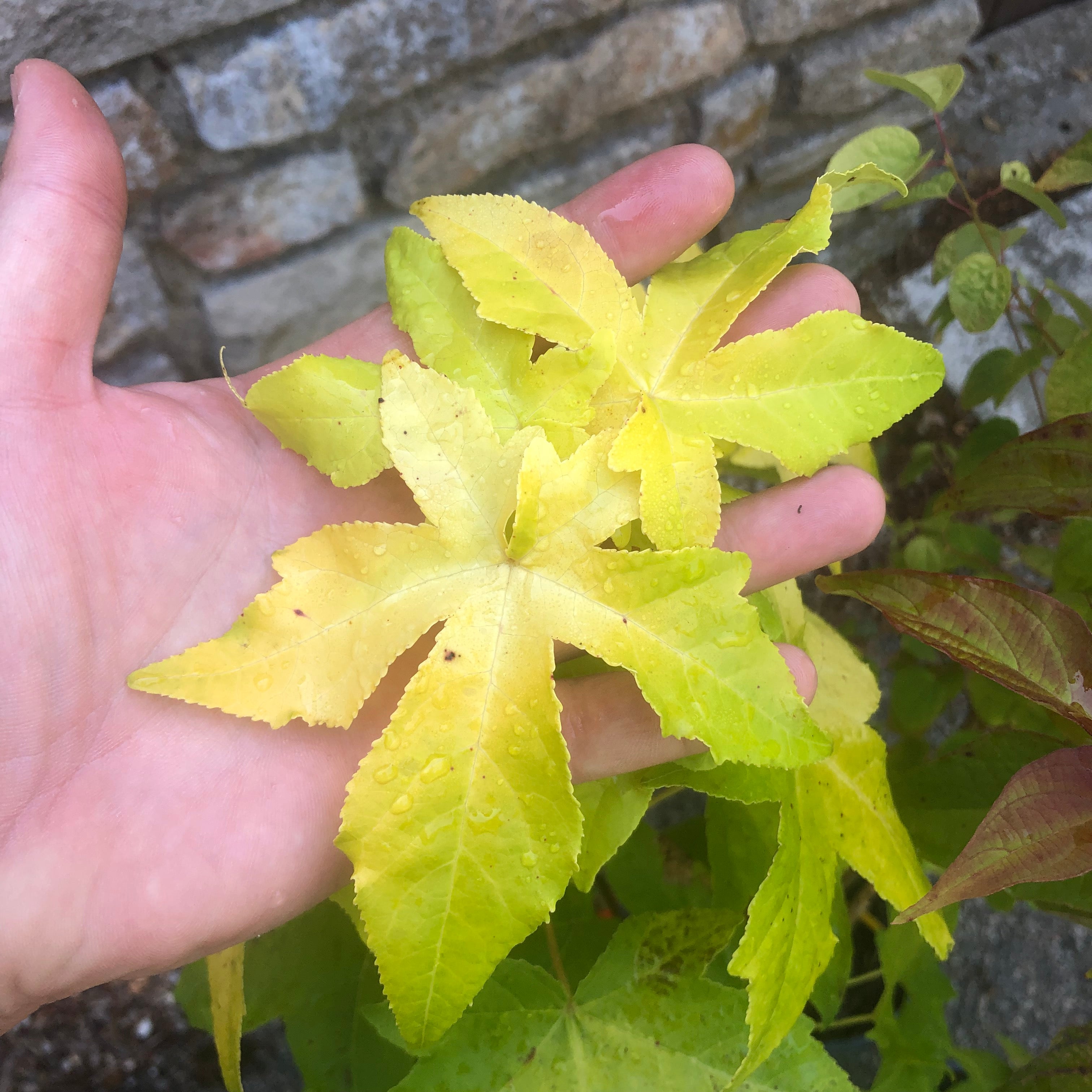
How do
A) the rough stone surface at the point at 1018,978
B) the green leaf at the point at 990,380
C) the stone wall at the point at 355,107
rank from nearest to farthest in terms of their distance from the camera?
the stone wall at the point at 355,107
the green leaf at the point at 990,380
the rough stone surface at the point at 1018,978

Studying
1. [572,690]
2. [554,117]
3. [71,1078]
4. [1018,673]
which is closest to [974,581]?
[1018,673]

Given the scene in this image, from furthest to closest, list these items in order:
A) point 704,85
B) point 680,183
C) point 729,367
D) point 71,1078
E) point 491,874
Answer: point 704,85
point 71,1078
point 680,183
point 729,367
point 491,874

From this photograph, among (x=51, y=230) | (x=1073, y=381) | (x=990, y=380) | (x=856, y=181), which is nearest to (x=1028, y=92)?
(x=990, y=380)

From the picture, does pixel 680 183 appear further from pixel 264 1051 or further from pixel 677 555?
pixel 264 1051

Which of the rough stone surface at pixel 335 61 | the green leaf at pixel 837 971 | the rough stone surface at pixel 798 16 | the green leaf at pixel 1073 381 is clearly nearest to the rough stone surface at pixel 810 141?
the rough stone surface at pixel 798 16

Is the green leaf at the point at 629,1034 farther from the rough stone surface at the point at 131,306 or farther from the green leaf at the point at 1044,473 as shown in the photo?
the rough stone surface at the point at 131,306
